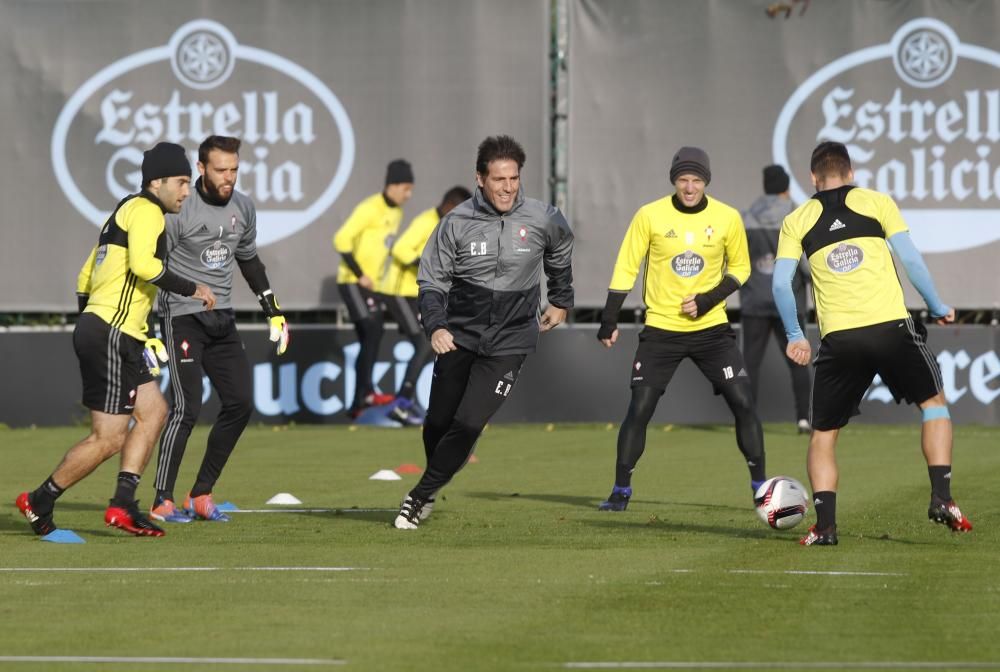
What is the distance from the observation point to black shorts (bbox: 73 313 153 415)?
9.87 meters

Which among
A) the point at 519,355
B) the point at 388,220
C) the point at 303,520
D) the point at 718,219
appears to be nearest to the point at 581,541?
the point at 519,355

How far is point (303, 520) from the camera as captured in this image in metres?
11.0

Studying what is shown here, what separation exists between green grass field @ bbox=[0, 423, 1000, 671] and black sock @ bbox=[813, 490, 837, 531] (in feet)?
0.68

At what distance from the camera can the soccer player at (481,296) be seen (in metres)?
10.3

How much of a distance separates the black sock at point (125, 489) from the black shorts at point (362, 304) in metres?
8.72

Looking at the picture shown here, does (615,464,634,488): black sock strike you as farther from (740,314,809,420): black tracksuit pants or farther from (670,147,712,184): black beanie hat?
(740,314,809,420): black tracksuit pants

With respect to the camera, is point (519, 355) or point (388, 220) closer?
point (519, 355)

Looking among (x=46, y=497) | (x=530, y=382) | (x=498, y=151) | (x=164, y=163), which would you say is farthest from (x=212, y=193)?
(x=530, y=382)

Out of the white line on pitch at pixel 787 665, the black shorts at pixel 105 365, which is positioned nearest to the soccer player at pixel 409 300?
the black shorts at pixel 105 365

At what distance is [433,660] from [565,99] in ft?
44.6

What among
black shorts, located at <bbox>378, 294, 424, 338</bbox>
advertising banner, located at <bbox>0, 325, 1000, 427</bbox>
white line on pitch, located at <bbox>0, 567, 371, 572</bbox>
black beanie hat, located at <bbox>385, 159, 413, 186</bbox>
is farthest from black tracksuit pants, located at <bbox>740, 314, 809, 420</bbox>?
white line on pitch, located at <bbox>0, 567, 371, 572</bbox>

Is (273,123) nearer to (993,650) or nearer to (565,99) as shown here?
(565,99)

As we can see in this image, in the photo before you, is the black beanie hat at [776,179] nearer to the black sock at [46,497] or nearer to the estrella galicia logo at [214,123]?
the estrella galicia logo at [214,123]

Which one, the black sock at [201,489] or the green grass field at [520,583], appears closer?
the green grass field at [520,583]
